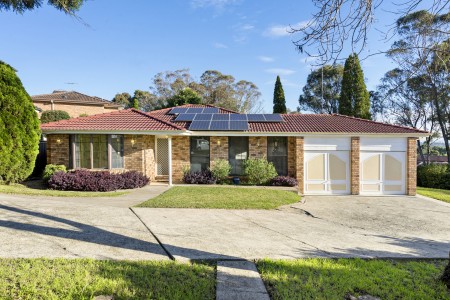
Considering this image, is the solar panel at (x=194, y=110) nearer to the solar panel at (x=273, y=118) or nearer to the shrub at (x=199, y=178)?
the solar panel at (x=273, y=118)

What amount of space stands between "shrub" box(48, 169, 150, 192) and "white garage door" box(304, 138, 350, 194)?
29.0 ft

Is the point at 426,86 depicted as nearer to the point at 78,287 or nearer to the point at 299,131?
the point at 299,131

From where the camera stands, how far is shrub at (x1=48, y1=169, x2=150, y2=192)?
11.3m

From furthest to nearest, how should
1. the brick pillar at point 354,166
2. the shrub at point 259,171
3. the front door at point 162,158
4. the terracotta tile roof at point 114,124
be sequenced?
the front door at point 162,158, the shrub at point 259,171, the brick pillar at point 354,166, the terracotta tile roof at point 114,124

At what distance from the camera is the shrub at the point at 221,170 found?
13.8 meters

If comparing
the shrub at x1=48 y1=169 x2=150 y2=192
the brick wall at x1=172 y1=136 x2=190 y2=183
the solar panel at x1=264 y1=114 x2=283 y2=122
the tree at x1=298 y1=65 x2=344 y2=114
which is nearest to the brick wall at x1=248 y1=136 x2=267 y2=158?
the solar panel at x1=264 y1=114 x2=283 y2=122

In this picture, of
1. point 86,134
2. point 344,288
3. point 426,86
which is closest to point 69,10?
point 86,134

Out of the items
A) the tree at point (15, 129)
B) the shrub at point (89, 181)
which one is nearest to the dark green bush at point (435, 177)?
the shrub at point (89, 181)

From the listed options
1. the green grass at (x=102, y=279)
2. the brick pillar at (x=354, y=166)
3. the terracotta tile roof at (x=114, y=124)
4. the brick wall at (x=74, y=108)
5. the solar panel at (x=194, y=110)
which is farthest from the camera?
the brick wall at (x=74, y=108)

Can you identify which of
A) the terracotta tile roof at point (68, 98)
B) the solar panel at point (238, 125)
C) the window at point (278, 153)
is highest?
the terracotta tile roof at point (68, 98)

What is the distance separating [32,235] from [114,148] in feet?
26.1

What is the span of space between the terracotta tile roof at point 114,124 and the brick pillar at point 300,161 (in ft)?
19.7

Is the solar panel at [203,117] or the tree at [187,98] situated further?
the tree at [187,98]

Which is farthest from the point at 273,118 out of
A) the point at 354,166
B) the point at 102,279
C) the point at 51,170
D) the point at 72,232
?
the point at 102,279
